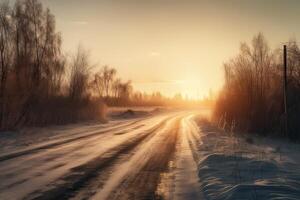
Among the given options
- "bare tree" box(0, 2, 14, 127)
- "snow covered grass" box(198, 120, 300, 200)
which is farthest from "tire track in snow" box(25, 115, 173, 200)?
"bare tree" box(0, 2, 14, 127)

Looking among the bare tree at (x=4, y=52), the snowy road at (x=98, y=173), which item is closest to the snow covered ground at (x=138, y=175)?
the snowy road at (x=98, y=173)

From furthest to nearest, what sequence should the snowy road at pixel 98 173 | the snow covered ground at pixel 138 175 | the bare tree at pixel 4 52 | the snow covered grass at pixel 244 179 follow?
the bare tree at pixel 4 52
the snowy road at pixel 98 173
the snow covered ground at pixel 138 175
the snow covered grass at pixel 244 179

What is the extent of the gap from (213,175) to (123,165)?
10.5 ft

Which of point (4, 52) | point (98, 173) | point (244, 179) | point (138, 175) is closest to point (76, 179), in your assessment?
point (98, 173)

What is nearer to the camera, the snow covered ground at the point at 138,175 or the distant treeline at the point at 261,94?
the snow covered ground at the point at 138,175

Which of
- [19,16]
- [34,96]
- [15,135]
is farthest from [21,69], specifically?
[15,135]

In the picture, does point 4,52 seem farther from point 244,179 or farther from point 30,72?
point 244,179

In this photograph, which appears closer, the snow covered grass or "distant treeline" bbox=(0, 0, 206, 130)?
the snow covered grass

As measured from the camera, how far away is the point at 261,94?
108 ft

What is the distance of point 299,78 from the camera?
30422mm

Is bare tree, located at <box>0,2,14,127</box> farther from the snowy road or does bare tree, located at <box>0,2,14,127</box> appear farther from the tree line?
the snowy road

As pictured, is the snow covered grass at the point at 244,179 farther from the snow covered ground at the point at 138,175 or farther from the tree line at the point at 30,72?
Answer: the tree line at the point at 30,72

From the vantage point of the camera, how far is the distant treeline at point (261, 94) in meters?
28.9

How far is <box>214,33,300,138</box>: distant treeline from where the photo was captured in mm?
28939
